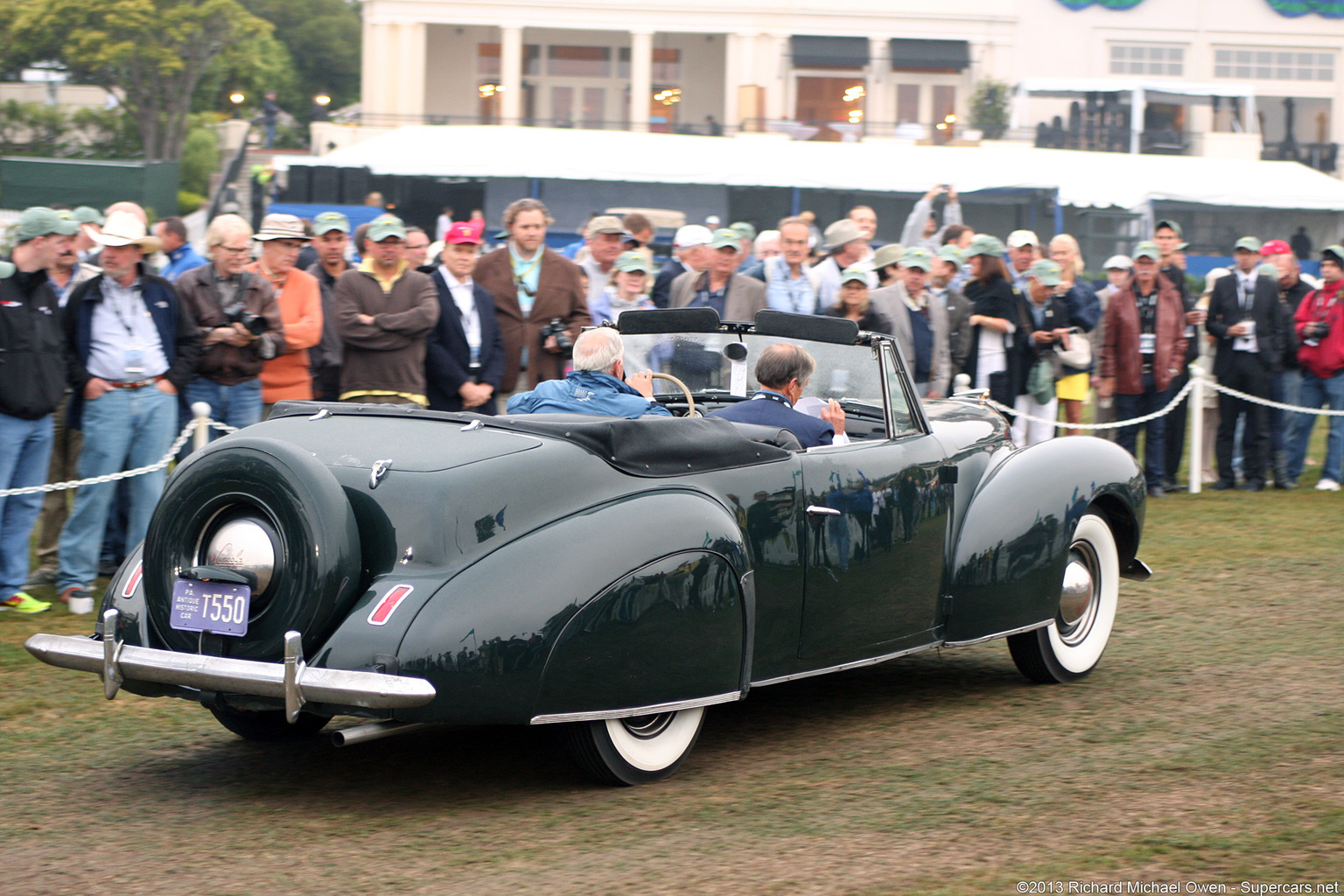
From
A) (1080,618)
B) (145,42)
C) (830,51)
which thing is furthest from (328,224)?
(830,51)

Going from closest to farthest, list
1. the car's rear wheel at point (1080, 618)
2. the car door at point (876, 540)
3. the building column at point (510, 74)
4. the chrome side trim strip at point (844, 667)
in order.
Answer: the chrome side trim strip at point (844, 667), the car door at point (876, 540), the car's rear wheel at point (1080, 618), the building column at point (510, 74)

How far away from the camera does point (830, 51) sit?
53594 millimetres

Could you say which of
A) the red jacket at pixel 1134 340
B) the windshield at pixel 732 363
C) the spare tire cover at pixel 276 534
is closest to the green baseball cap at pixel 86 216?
the windshield at pixel 732 363

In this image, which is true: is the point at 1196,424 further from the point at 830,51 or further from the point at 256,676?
the point at 830,51

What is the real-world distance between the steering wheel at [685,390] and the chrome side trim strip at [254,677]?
6.76 feet

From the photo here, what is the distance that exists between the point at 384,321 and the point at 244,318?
2.46 ft

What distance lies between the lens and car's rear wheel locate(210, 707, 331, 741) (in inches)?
206

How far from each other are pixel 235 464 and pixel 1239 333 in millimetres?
9766

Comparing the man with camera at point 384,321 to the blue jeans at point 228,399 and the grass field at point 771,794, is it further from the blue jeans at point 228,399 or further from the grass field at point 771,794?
the grass field at point 771,794

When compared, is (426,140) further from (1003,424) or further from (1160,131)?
(1003,424)

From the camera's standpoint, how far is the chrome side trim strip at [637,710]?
4.28 m

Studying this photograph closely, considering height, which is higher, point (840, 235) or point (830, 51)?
point (830, 51)

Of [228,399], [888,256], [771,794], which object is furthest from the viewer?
[888,256]

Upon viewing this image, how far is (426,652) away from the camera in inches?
162
